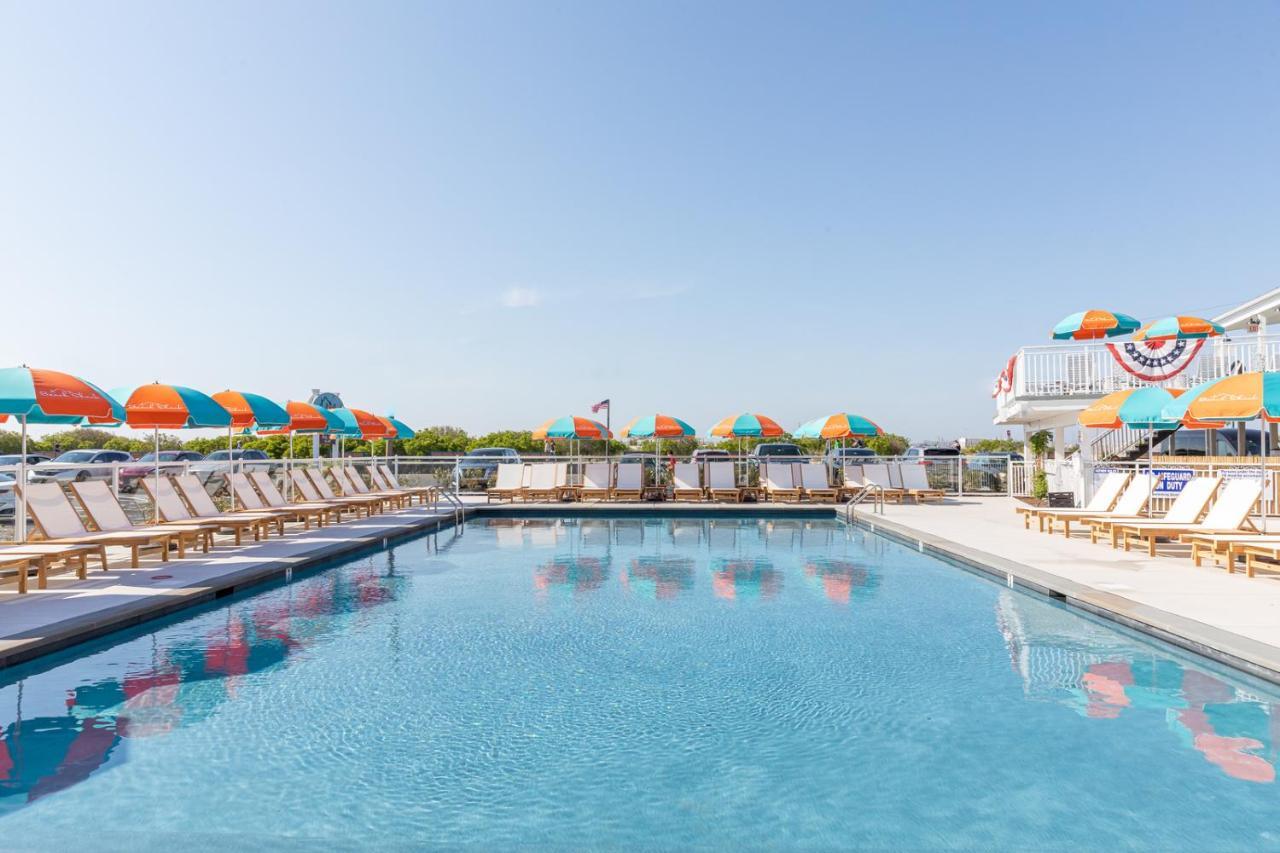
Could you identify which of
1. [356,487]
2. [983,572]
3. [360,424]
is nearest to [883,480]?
[983,572]

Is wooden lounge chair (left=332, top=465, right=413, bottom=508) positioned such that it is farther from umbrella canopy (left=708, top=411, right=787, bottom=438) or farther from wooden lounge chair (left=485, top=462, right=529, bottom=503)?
umbrella canopy (left=708, top=411, right=787, bottom=438)

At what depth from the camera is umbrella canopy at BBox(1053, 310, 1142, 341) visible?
14070 millimetres

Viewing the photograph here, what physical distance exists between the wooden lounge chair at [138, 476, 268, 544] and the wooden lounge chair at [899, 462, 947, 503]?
13.9 m

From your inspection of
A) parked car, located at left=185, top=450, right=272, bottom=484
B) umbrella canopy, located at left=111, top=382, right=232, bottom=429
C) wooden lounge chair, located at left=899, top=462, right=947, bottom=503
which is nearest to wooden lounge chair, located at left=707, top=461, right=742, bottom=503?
wooden lounge chair, located at left=899, top=462, right=947, bottom=503

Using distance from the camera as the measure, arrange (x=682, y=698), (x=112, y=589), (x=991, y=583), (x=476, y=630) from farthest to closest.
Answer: (x=991, y=583)
(x=112, y=589)
(x=476, y=630)
(x=682, y=698)

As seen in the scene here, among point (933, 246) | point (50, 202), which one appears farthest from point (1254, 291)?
point (50, 202)

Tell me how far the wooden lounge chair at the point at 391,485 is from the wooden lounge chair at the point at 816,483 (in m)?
8.70

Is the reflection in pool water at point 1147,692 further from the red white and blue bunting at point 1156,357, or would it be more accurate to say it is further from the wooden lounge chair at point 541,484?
the red white and blue bunting at point 1156,357

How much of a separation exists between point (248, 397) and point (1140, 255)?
20.5m

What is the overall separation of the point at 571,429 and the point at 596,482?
161cm

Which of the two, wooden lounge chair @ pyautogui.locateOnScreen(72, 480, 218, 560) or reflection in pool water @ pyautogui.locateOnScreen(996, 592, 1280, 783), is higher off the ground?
wooden lounge chair @ pyautogui.locateOnScreen(72, 480, 218, 560)

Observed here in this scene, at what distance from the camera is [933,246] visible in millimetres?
20672

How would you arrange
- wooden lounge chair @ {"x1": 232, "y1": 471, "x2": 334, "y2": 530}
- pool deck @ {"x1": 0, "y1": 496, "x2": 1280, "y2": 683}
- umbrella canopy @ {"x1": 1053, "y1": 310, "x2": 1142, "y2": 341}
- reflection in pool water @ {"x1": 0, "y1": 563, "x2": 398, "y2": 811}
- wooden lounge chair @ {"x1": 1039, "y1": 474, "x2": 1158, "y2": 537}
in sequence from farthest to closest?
umbrella canopy @ {"x1": 1053, "y1": 310, "x2": 1142, "y2": 341}
wooden lounge chair @ {"x1": 232, "y1": 471, "x2": 334, "y2": 530}
wooden lounge chair @ {"x1": 1039, "y1": 474, "x2": 1158, "y2": 537}
pool deck @ {"x1": 0, "y1": 496, "x2": 1280, "y2": 683}
reflection in pool water @ {"x1": 0, "y1": 563, "x2": 398, "y2": 811}

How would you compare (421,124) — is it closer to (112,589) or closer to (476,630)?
(112,589)
